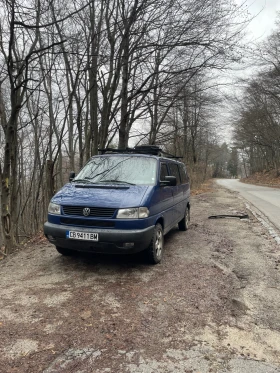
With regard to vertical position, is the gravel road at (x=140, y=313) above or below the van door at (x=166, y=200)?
below

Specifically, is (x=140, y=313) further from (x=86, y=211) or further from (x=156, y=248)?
(x=86, y=211)

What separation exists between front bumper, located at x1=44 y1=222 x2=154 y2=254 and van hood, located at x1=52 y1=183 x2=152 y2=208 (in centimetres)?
40

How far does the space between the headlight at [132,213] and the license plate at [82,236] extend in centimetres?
48

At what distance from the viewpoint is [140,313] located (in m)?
3.35

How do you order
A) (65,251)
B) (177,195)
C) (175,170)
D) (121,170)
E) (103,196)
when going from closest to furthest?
(103,196)
(65,251)
(121,170)
(177,195)
(175,170)

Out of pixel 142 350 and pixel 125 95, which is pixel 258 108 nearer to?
pixel 125 95

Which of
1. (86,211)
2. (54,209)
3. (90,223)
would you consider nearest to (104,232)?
(90,223)

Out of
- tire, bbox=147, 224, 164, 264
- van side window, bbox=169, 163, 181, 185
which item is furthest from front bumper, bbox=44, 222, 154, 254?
van side window, bbox=169, 163, 181, 185

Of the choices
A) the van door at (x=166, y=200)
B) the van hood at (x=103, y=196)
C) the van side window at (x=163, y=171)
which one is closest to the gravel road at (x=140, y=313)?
the van door at (x=166, y=200)

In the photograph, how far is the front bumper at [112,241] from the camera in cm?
438

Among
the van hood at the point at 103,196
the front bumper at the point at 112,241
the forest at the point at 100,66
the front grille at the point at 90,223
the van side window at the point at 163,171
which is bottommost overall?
the front bumper at the point at 112,241

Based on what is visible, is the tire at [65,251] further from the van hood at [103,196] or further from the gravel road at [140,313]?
the van hood at [103,196]

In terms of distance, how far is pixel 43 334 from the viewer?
2895 mm

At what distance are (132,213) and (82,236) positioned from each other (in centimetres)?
86
